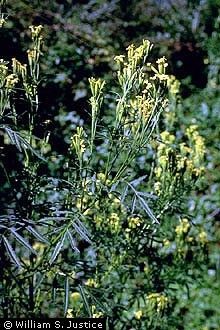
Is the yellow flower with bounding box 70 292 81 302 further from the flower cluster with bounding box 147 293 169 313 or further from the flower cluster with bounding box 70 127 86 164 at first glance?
the flower cluster with bounding box 70 127 86 164

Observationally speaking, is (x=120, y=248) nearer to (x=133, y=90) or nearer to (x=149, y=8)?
(x=133, y=90)

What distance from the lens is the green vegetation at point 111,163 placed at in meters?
2.17

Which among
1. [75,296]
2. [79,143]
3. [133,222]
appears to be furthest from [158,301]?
[79,143]

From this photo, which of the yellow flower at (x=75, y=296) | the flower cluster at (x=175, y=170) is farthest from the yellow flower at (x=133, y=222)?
the yellow flower at (x=75, y=296)

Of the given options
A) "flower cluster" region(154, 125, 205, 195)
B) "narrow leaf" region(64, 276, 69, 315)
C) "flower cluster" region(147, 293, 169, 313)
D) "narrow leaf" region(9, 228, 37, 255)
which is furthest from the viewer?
"flower cluster" region(147, 293, 169, 313)

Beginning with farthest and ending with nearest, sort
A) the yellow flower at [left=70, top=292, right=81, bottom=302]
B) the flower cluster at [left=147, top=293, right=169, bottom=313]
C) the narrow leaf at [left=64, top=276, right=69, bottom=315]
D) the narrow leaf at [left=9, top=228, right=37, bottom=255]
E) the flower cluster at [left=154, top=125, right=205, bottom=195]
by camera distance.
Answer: the yellow flower at [left=70, top=292, right=81, bottom=302] < the flower cluster at [left=147, top=293, right=169, bottom=313] < the flower cluster at [left=154, top=125, right=205, bottom=195] < the narrow leaf at [left=64, top=276, right=69, bottom=315] < the narrow leaf at [left=9, top=228, right=37, bottom=255]

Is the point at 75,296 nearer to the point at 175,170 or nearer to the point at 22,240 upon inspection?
the point at 175,170

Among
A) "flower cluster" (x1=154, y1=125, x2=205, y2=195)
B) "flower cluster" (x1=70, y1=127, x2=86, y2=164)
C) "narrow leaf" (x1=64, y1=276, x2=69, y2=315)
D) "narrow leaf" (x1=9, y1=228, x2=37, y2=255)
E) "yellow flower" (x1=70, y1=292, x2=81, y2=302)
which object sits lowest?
"yellow flower" (x1=70, y1=292, x2=81, y2=302)

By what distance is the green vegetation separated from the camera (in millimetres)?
2174

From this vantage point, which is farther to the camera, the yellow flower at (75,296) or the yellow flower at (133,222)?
the yellow flower at (75,296)

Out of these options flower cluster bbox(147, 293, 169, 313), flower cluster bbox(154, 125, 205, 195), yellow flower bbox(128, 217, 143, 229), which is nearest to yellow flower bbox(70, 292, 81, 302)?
flower cluster bbox(147, 293, 169, 313)

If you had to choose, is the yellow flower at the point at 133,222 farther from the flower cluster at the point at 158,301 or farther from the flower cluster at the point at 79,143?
the flower cluster at the point at 79,143

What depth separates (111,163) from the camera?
2309 mm

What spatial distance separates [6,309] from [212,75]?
10.0 ft
